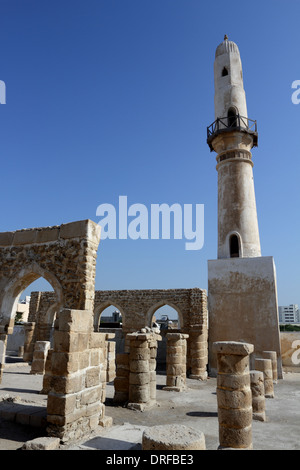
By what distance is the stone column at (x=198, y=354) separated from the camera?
43.8 feet

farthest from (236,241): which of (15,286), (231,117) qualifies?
(15,286)

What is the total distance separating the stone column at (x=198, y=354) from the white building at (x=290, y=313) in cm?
12765

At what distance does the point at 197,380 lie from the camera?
1294cm

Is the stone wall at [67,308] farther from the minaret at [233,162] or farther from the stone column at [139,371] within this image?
the minaret at [233,162]

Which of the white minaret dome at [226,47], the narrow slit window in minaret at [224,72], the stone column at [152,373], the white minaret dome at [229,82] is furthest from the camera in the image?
the white minaret dome at [226,47]

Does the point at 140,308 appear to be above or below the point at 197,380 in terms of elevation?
above

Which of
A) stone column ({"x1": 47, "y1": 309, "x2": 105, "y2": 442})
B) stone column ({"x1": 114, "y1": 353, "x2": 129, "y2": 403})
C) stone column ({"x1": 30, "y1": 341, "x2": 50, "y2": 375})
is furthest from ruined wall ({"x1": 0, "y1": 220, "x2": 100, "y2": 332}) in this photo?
stone column ({"x1": 30, "y1": 341, "x2": 50, "y2": 375})

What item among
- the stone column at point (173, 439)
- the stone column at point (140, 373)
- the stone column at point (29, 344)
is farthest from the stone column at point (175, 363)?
the stone column at point (29, 344)

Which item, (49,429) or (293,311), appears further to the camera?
(293,311)

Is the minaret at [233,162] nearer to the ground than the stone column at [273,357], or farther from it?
farther from it

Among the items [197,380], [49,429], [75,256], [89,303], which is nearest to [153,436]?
[49,429]

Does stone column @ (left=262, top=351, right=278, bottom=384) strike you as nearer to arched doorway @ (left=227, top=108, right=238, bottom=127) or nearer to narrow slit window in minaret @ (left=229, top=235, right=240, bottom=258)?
narrow slit window in minaret @ (left=229, top=235, right=240, bottom=258)

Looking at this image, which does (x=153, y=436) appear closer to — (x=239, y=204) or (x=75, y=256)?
(x=75, y=256)

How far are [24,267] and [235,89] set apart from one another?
14272 mm
